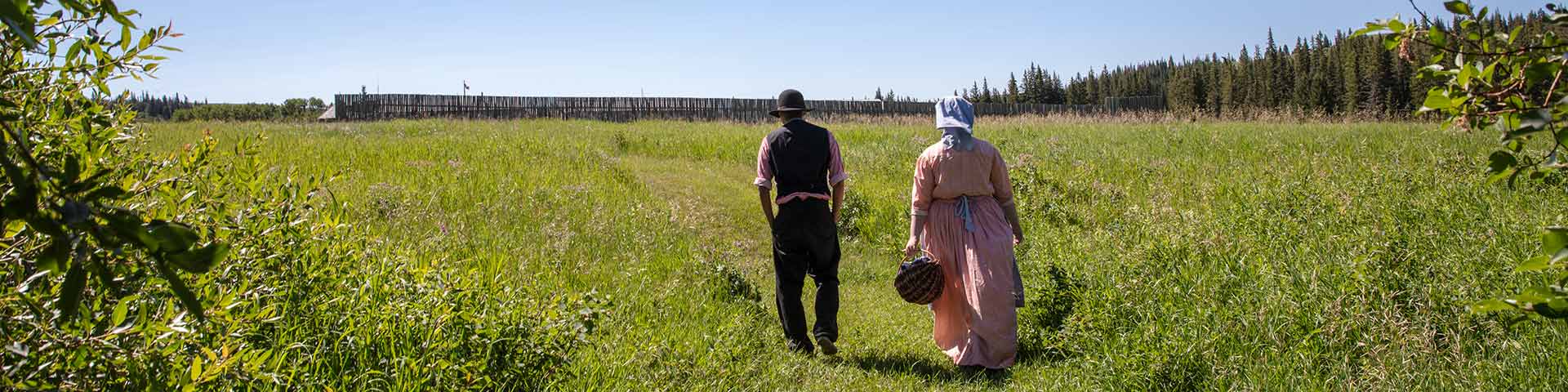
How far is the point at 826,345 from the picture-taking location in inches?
242

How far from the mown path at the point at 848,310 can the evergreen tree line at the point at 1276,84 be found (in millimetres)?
9056

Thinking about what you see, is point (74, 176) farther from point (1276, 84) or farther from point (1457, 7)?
point (1276, 84)

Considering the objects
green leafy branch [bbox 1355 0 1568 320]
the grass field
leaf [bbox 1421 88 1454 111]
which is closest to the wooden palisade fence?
the grass field

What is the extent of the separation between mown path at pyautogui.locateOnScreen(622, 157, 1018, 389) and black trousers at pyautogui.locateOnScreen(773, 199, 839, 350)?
203 millimetres

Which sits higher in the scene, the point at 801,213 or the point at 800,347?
the point at 801,213

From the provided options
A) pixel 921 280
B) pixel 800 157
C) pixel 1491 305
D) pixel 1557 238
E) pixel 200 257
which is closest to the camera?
pixel 200 257

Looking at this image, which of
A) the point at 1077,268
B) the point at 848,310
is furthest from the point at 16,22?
the point at 848,310

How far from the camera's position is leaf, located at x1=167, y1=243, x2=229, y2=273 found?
106cm

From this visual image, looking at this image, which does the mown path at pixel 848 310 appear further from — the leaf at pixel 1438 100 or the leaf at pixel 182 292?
the leaf at pixel 182 292

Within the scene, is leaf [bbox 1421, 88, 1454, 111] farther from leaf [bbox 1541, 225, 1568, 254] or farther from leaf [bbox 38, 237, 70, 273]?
leaf [bbox 38, 237, 70, 273]

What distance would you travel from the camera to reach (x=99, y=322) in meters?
2.54

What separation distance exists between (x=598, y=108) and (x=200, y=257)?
36.3 meters

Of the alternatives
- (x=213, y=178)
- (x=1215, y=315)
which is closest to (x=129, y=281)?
(x=213, y=178)

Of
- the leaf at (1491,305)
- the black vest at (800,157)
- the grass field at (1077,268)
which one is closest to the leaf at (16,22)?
the leaf at (1491,305)
